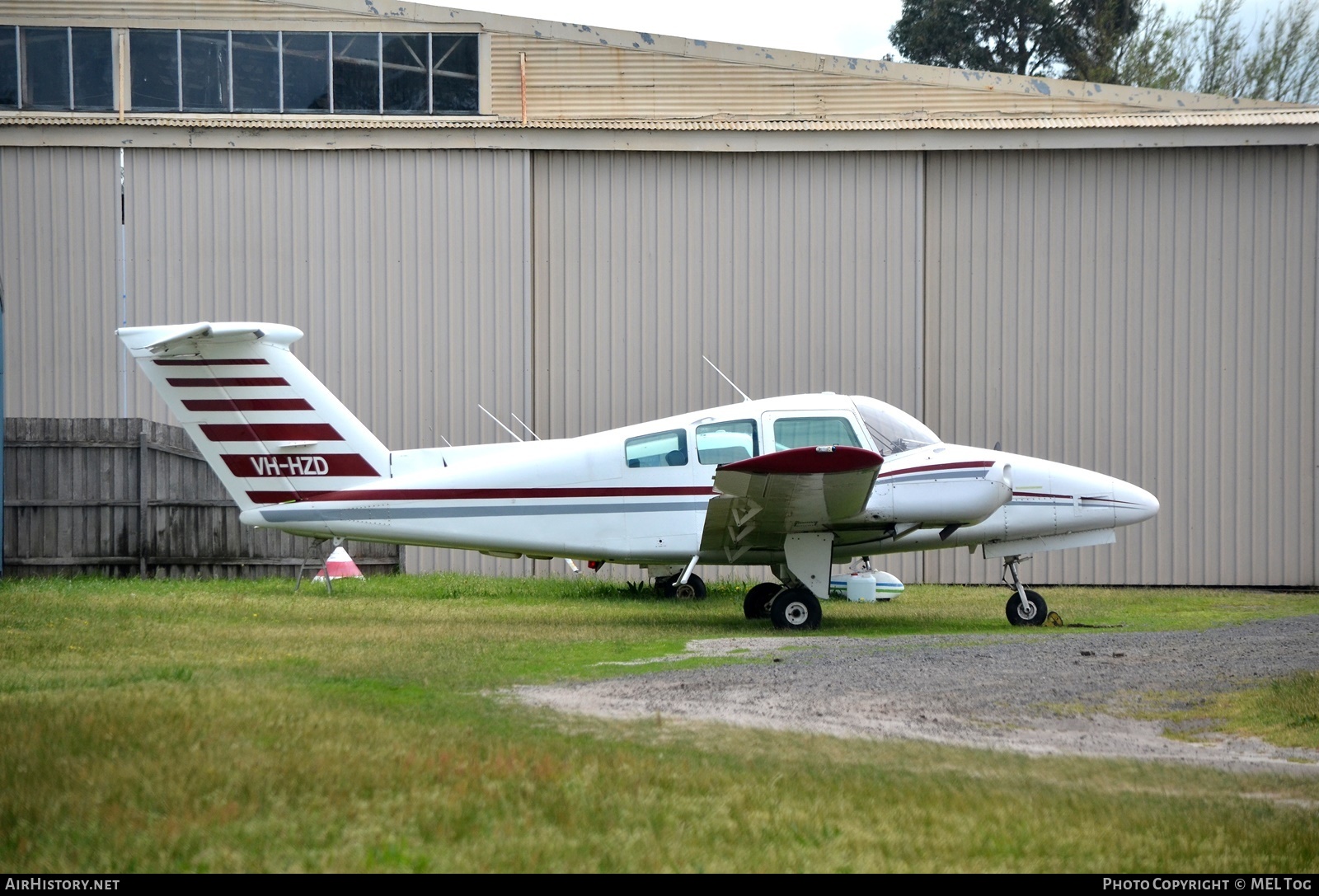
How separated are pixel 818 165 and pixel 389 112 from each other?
26.6ft

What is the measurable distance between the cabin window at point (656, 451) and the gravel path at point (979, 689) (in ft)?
7.98

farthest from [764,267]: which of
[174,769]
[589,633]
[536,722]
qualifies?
[174,769]

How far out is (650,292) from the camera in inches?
793

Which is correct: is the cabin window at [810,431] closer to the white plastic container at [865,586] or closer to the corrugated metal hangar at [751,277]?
the white plastic container at [865,586]

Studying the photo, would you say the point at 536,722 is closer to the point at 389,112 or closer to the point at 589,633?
the point at 589,633

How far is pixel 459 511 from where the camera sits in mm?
12992

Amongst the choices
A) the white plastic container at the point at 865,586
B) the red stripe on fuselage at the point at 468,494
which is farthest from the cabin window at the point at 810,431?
the white plastic container at the point at 865,586

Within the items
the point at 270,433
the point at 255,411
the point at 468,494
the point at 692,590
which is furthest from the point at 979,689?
the point at 692,590

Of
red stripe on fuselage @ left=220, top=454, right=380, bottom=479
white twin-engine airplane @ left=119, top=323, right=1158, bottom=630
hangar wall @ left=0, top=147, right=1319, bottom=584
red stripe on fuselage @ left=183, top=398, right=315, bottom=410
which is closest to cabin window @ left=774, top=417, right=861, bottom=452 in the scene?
white twin-engine airplane @ left=119, top=323, right=1158, bottom=630

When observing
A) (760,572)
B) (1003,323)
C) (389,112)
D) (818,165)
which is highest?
(389,112)

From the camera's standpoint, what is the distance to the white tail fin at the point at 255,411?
486 inches

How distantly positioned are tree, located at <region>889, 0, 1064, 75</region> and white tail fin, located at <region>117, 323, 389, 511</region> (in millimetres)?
38622

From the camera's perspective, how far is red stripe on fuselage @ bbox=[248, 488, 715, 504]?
12.7m

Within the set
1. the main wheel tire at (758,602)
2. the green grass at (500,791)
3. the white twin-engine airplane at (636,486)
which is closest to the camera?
the green grass at (500,791)
